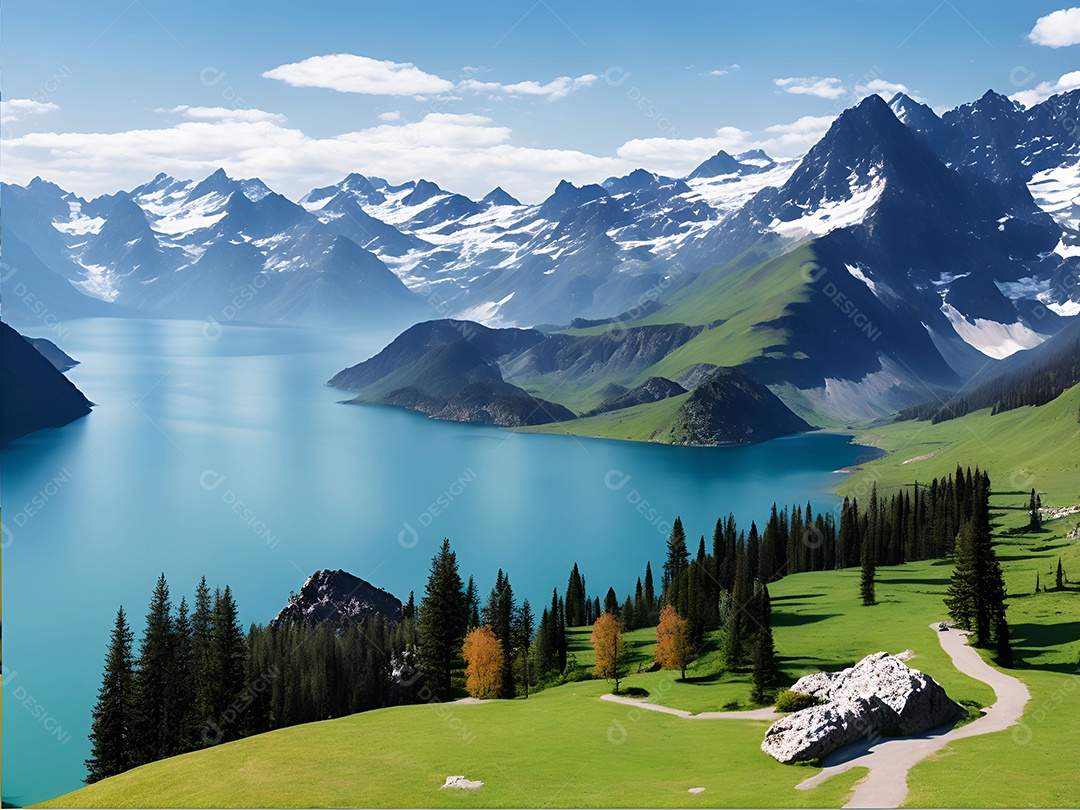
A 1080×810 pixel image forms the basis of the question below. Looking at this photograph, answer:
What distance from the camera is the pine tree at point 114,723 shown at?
7769 centimetres

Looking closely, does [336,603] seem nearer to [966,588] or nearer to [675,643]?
[675,643]

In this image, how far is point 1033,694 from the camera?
60.7 m

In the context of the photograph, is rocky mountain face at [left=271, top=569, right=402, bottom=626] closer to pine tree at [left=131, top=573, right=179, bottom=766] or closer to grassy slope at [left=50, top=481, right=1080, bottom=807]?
pine tree at [left=131, top=573, right=179, bottom=766]

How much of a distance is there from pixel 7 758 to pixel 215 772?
57424 mm

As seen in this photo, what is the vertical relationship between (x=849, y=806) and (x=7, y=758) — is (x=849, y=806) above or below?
above

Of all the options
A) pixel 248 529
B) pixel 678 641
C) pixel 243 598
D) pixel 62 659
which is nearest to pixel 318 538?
pixel 248 529

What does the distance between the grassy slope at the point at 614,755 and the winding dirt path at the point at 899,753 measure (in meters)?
0.94

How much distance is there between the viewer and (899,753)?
47.2 m

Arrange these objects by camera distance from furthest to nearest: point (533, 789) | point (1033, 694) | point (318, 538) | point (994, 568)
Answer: point (318, 538) < point (994, 568) < point (1033, 694) < point (533, 789)

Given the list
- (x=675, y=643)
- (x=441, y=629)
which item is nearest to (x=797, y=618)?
(x=675, y=643)

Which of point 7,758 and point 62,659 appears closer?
point 7,758

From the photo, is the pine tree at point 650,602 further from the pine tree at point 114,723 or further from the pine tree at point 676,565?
the pine tree at point 114,723

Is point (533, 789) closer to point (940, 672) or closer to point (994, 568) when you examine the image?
point (940, 672)

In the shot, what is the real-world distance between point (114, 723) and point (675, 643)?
51997 mm
